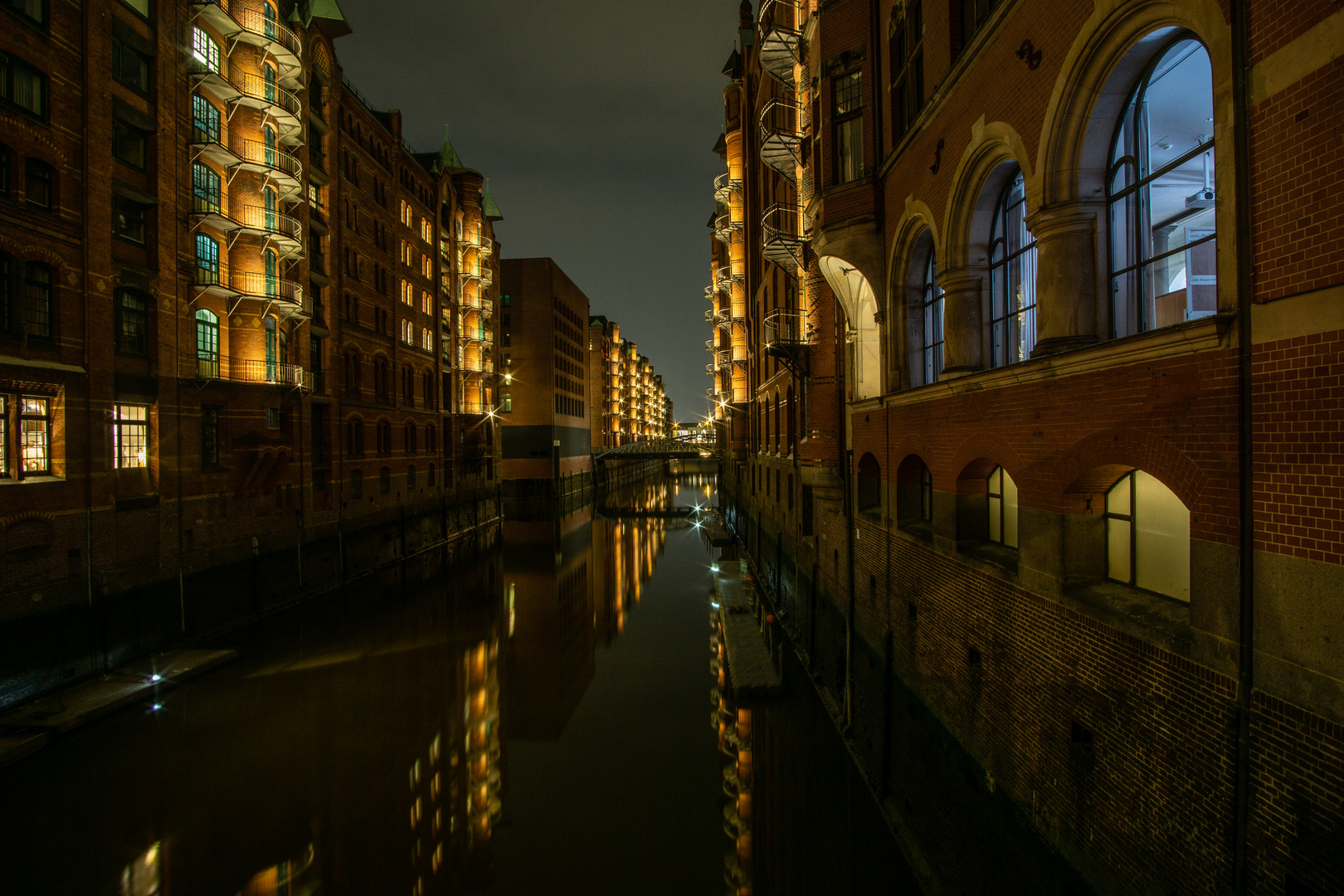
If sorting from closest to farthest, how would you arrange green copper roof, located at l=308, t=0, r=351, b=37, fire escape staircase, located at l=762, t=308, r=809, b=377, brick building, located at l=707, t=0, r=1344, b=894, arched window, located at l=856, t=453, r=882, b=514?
brick building, located at l=707, t=0, r=1344, b=894 < arched window, located at l=856, t=453, r=882, b=514 < fire escape staircase, located at l=762, t=308, r=809, b=377 < green copper roof, located at l=308, t=0, r=351, b=37

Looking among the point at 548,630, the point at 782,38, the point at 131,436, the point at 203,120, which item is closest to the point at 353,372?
the point at 203,120

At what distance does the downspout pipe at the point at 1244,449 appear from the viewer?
4238 millimetres

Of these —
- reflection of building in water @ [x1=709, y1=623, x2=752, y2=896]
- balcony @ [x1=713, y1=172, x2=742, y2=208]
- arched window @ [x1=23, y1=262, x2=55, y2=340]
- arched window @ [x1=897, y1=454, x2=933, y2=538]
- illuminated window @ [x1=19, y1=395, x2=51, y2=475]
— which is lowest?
reflection of building in water @ [x1=709, y1=623, x2=752, y2=896]

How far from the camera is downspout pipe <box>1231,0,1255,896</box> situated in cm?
424

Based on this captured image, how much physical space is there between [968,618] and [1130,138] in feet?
18.6

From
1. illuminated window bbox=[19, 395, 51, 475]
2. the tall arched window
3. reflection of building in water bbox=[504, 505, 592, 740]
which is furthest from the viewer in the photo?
reflection of building in water bbox=[504, 505, 592, 740]

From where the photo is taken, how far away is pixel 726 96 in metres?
37.2

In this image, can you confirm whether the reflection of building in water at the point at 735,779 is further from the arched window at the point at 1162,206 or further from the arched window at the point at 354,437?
the arched window at the point at 354,437

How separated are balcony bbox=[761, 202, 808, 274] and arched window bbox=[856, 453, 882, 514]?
655 cm

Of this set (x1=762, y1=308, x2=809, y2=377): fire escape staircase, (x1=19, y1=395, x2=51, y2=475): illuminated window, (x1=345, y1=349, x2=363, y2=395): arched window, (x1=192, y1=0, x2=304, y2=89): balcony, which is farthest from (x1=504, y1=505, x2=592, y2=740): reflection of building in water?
(x1=192, y1=0, x2=304, y2=89): balcony

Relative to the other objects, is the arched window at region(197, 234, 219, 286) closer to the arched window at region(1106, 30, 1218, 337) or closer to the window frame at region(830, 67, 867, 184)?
the window frame at region(830, 67, 867, 184)

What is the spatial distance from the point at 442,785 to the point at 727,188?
33670 mm

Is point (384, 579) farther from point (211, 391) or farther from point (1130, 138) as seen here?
point (1130, 138)

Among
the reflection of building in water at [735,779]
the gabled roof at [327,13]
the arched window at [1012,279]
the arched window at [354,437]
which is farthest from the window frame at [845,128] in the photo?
the gabled roof at [327,13]
